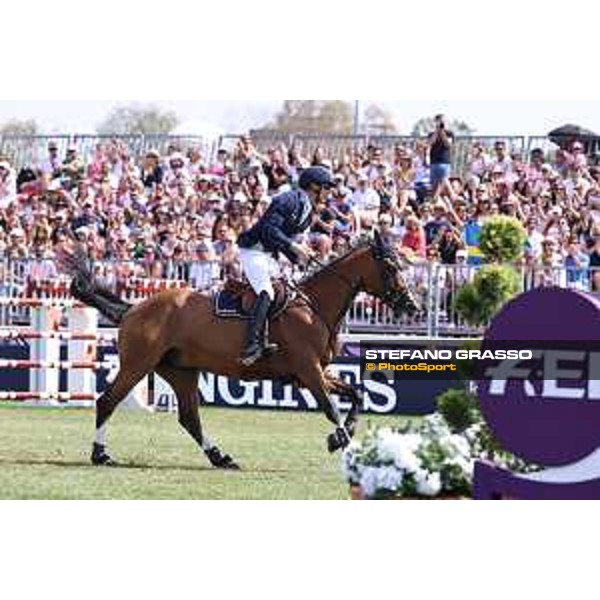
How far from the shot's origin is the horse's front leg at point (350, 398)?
15625mm

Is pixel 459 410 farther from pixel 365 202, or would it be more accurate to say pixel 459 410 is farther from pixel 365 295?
pixel 365 202

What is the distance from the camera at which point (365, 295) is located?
74.0 ft

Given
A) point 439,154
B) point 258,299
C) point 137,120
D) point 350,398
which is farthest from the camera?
point 137,120

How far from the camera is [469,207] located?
2359 centimetres

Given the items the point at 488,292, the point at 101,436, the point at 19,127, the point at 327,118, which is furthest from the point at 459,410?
the point at 327,118

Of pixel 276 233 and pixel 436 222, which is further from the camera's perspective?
pixel 436 222

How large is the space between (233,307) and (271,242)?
1.05m

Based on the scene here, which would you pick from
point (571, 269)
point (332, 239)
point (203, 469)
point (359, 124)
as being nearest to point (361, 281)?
point (203, 469)

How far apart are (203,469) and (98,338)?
7.54 m

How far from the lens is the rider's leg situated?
53.4 feet

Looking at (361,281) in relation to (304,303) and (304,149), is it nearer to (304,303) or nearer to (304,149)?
(304,303)

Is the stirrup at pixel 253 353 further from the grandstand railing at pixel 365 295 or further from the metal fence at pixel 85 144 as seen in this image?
the metal fence at pixel 85 144

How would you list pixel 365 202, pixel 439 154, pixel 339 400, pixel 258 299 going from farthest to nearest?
pixel 439 154
pixel 365 202
pixel 339 400
pixel 258 299

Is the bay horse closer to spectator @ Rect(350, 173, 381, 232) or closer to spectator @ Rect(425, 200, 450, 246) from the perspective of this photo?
spectator @ Rect(425, 200, 450, 246)
